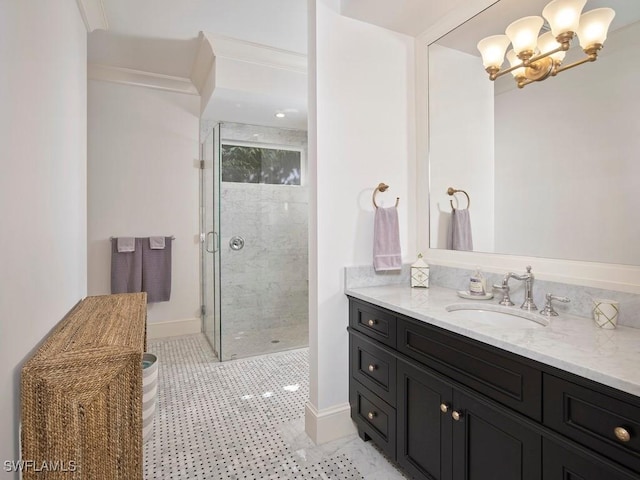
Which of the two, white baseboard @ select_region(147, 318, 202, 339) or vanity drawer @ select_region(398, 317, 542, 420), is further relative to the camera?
white baseboard @ select_region(147, 318, 202, 339)

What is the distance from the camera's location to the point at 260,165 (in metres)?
3.70

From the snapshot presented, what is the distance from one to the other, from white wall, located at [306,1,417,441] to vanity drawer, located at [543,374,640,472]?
1.16 m

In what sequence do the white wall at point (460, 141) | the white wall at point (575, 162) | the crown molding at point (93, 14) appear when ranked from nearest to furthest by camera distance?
the white wall at point (575, 162)
the white wall at point (460, 141)
the crown molding at point (93, 14)

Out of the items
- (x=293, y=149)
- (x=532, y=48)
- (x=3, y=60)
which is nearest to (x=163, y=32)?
(x=293, y=149)

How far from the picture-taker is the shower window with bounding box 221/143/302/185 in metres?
3.51

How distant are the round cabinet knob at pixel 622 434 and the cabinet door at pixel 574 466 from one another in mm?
76

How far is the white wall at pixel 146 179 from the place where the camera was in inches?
133

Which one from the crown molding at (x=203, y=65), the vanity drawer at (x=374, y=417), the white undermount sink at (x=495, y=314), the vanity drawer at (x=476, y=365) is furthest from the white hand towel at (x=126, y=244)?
the white undermount sink at (x=495, y=314)

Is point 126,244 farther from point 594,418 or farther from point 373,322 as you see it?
point 594,418

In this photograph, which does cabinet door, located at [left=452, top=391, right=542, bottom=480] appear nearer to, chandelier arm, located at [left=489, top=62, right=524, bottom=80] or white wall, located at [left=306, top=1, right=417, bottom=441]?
white wall, located at [left=306, top=1, right=417, bottom=441]

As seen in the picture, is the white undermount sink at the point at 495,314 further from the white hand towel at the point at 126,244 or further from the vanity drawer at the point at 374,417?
the white hand towel at the point at 126,244

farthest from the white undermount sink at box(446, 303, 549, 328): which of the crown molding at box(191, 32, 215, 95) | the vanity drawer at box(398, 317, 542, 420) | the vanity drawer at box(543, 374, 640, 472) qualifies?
the crown molding at box(191, 32, 215, 95)

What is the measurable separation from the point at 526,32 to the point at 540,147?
0.52m

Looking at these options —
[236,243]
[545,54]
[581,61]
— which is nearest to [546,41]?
[545,54]
